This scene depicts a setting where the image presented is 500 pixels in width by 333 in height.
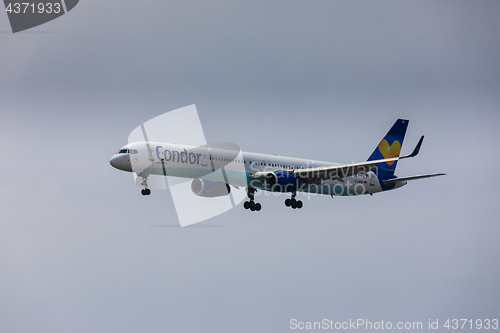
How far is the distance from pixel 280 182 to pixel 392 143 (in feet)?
74.4

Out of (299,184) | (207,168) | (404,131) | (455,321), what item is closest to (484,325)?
(455,321)

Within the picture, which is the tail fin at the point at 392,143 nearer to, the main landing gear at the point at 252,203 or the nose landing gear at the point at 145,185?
the main landing gear at the point at 252,203

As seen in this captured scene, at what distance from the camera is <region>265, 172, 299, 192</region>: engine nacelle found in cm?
5519

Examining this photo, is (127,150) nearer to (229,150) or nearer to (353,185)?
(229,150)

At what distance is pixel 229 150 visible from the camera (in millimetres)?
54594

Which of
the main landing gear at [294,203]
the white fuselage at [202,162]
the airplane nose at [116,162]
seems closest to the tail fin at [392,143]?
the white fuselage at [202,162]

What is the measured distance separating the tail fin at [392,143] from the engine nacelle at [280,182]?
1753 cm

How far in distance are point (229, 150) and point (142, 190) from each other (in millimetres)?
10483

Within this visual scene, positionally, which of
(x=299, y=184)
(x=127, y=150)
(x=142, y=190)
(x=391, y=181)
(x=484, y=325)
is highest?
(x=127, y=150)

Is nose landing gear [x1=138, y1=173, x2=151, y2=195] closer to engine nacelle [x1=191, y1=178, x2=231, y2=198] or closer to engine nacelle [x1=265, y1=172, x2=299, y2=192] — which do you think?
engine nacelle [x1=191, y1=178, x2=231, y2=198]

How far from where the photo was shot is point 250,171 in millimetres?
55656

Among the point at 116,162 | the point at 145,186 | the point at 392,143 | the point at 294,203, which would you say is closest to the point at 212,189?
the point at 294,203

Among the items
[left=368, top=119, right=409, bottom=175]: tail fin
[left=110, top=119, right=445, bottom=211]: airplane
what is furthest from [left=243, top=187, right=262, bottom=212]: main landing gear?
[left=368, top=119, right=409, bottom=175]: tail fin

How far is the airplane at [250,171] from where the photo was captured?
5025 centimetres
